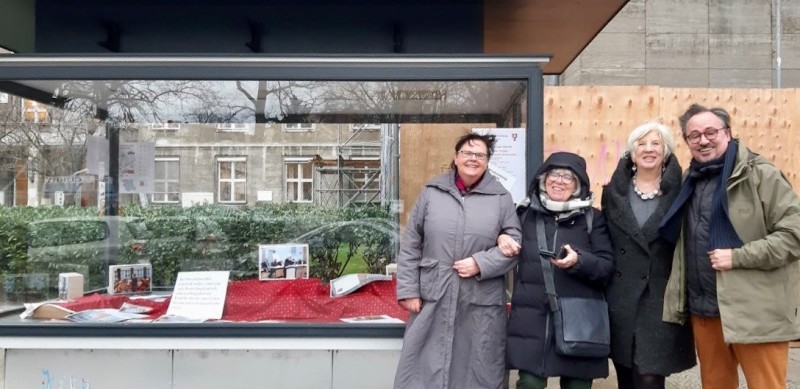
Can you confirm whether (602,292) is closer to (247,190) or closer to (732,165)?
(732,165)

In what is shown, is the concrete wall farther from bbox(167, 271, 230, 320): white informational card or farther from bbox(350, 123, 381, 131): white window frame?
bbox(167, 271, 230, 320): white informational card

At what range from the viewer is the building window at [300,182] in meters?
4.79

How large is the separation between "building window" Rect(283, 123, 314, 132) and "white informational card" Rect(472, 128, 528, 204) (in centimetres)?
144

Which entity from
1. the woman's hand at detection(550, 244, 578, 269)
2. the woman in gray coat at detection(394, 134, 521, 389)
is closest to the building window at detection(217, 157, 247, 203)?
the woman in gray coat at detection(394, 134, 521, 389)

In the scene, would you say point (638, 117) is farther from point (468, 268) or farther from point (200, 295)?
point (200, 295)

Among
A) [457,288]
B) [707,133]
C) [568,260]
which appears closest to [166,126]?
[457,288]

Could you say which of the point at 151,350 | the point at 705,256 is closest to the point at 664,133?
the point at 705,256

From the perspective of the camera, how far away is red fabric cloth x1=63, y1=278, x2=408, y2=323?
395cm

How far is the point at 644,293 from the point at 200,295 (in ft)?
8.61

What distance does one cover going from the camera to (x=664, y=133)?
9.84 ft

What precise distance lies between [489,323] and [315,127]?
221 cm

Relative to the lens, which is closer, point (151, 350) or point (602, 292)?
point (602, 292)

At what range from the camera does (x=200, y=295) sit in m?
4.21

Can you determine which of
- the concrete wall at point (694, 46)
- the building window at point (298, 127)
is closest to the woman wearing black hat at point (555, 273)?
the building window at point (298, 127)
